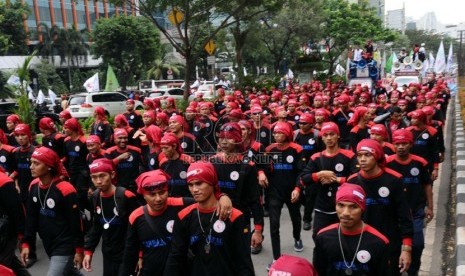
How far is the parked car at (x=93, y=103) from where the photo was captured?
21.0 m

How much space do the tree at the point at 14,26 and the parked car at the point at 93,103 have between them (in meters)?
20.0

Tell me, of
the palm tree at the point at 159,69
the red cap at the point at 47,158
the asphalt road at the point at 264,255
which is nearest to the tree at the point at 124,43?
the palm tree at the point at 159,69

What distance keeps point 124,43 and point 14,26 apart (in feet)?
33.4

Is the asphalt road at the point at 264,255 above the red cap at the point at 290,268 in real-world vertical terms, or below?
A: below

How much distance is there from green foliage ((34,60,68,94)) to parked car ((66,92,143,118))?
20.2 meters

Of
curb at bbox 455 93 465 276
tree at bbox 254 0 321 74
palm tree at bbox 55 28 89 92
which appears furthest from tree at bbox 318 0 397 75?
palm tree at bbox 55 28 89 92

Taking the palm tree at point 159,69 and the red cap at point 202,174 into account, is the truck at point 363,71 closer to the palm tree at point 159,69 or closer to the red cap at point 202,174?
the red cap at point 202,174

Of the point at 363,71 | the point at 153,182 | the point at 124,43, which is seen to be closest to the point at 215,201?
the point at 153,182

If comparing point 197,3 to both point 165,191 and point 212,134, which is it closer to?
point 212,134

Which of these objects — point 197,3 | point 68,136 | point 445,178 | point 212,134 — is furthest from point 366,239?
point 197,3

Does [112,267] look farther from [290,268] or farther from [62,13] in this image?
[62,13]

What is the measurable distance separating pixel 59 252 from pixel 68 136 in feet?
10.9

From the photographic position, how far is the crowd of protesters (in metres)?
3.13

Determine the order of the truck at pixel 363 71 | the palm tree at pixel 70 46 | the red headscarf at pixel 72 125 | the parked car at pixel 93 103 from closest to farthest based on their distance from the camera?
the red headscarf at pixel 72 125 < the parked car at pixel 93 103 < the truck at pixel 363 71 < the palm tree at pixel 70 46
